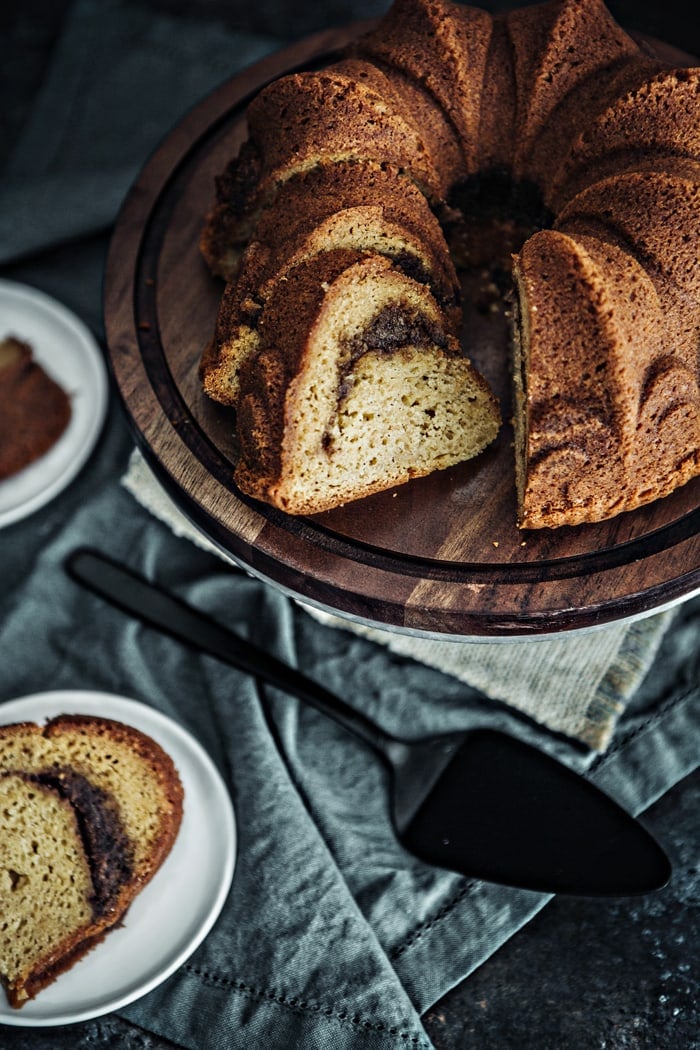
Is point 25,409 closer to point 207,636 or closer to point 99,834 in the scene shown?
point 207,636

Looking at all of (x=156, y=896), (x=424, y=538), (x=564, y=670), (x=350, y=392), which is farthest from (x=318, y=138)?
(x=156, y=896)

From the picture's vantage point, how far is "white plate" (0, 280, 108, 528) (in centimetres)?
363

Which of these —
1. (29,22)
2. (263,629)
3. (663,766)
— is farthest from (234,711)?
(29,22)

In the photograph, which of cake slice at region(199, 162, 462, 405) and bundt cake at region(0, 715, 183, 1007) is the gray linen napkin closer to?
bundt cake at region(0, 715, 183, 1007)

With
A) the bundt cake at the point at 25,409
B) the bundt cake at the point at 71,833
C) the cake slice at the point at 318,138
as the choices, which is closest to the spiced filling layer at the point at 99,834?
the bundt cake at the point at 71,833

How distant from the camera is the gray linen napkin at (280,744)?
3004mm

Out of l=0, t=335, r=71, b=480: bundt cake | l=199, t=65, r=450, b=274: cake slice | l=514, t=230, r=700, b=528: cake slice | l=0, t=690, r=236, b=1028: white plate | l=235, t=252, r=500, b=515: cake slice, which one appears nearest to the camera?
l=514, t=230, r=700, b=528: cake slice

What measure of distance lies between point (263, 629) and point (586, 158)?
5.79ft

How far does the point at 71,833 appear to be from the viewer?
9.87 feet

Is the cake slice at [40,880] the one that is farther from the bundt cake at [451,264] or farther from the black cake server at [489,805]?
the bundt cake at [451,264]

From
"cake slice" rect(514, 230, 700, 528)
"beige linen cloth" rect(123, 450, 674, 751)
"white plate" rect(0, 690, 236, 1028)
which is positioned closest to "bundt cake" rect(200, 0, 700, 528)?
"cake slice" rect(514, 230, 700, 528)

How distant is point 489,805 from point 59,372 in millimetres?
2189

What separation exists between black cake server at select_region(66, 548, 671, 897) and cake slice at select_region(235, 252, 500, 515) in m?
0.79

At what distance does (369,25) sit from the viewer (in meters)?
3.52
